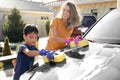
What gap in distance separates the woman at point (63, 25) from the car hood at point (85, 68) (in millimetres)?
941

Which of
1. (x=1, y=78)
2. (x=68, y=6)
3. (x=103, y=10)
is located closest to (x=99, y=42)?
(x=68, y=6)

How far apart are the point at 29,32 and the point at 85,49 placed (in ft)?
2.07

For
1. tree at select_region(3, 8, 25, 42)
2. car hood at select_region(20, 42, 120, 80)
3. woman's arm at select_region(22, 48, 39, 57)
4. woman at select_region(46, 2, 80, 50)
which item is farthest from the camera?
tree at select_region(3, 8, 25, 42)

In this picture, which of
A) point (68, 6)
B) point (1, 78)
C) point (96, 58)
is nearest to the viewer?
point (96, 58)

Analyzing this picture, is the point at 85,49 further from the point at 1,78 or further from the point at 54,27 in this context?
the point at 1,78

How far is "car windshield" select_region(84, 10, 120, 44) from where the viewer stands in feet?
10.7

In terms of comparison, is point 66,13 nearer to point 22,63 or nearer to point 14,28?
point 22,63

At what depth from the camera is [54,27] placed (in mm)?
3660

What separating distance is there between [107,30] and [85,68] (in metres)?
1.44

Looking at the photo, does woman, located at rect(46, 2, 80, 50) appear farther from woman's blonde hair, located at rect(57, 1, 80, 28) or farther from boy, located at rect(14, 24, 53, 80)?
boy, located at rect(14, 24, 53, 80)

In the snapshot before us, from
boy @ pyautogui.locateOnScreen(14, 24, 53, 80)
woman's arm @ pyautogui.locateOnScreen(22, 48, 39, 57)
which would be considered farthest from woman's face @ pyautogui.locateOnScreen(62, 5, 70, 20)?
woman's arm @ pyautogui.locateOnScreen(22, 48, 39, 57)

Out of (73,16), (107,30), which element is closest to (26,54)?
(73,16)

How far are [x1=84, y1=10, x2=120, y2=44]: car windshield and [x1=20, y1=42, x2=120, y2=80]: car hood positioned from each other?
1.90 ft

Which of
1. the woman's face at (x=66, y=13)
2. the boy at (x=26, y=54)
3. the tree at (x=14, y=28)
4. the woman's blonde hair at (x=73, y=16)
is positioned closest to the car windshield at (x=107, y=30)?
the woman's blonde hair at (x=73, y=16)
